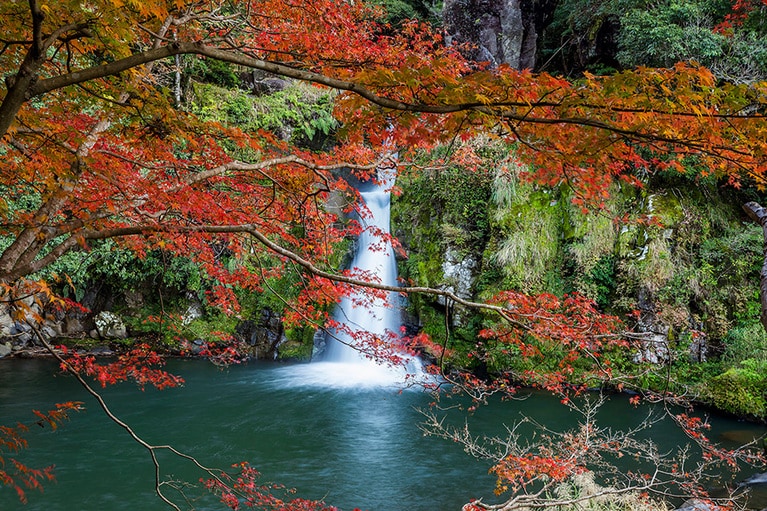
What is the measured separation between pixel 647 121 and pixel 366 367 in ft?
28.9

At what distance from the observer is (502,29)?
12.3 metres

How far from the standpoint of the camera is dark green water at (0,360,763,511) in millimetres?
5012

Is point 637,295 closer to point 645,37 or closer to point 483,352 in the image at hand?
point 483,352

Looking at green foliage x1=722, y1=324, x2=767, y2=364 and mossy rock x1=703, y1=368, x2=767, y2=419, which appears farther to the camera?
green foliage x1=722, y1=324, x2=767, y2=364

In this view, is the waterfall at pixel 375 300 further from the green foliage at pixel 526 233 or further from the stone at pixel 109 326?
the stone at pixel 109 326

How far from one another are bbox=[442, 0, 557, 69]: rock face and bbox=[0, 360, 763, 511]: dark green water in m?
8.90

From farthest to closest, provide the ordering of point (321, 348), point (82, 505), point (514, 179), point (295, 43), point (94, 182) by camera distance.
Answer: point (321, 348) < point (514, 179) < point (295, 43) < point (82, 505) < point (94, 182)

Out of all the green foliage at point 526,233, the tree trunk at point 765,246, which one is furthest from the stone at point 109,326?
the tree trunk at point 765,246

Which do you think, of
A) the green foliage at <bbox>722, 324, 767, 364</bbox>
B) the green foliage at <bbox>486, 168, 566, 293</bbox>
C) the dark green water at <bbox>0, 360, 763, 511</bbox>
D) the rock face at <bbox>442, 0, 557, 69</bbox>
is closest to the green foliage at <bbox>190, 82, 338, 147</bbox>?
the rock face at <bbox>442, 0, 557, 69</bbox>

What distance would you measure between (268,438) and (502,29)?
11.3m

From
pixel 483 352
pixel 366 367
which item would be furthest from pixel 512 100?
pixel 366 367

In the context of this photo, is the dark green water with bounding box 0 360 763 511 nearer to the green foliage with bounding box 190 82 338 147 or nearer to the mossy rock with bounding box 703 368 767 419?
the mossy rock with bounding box 703 368 767 419

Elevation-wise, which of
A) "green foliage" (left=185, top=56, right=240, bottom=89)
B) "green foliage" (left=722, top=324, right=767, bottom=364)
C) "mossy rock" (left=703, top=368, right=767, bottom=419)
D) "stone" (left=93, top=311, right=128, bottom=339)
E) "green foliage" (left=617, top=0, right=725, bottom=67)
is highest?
"green foliage" (left=185, top=56, right=240, bottom=89)

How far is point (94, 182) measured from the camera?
158 inches
